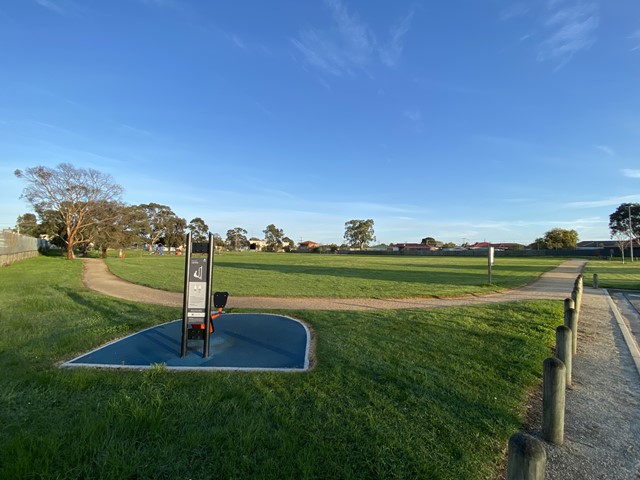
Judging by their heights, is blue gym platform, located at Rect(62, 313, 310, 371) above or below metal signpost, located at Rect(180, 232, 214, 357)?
below

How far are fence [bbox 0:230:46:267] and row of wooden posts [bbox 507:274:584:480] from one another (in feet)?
109

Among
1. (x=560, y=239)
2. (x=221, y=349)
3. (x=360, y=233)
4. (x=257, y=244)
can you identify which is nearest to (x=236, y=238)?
(x=257, y=244)

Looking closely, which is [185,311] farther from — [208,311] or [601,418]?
[601,418]

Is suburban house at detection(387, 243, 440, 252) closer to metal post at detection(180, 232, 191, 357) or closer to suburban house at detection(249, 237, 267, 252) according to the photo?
suburban house at detection(249, 237, 267, 252)

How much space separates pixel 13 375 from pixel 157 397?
209cm

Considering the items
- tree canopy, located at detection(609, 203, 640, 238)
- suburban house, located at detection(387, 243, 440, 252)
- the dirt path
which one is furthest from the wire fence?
tree canopy, located at detection(609, 203, 640, 238)

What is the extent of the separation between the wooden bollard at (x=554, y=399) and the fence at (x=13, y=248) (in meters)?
33.2

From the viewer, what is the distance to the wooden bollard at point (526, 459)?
6.37ft

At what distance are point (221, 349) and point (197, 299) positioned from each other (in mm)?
923

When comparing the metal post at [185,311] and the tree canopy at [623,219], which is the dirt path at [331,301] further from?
the tree canopy at [623,219]

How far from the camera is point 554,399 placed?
315 centimetres

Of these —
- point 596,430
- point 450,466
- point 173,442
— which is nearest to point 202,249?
point 173,442

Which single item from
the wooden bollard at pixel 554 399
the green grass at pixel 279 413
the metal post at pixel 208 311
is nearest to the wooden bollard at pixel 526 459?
the green grass at pixel 279 413

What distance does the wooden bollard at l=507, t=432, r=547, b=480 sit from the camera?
6.37 feet
